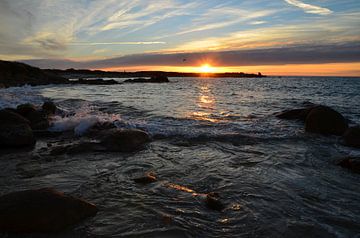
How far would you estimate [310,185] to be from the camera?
19.3 ft

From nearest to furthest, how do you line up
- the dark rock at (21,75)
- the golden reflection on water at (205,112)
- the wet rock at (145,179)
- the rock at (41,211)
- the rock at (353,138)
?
the rock at (41,211)
the wet rock at (145,179)
the rock at (353,138)
the golden reflection on water at (205,112)
the dark rock at (21,75)

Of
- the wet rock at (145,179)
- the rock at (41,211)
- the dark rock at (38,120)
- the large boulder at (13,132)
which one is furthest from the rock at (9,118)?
the rock at (41,211)

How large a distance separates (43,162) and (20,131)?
237 centimetres

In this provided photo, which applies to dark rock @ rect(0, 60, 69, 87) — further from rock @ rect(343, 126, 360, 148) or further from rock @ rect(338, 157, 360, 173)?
rock @ rect(338, 157, 360, 173)

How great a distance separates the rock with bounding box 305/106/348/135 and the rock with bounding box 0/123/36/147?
10.1 metres

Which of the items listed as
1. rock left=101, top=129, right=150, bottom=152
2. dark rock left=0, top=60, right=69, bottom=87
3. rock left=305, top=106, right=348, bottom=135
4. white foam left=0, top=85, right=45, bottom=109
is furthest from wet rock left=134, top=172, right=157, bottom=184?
dark rock left=0, top=60, right=69, bottom=87

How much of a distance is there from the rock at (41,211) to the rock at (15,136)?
5.02 metres

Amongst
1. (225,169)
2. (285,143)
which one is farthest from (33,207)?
(285,143)

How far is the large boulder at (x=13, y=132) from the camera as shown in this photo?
8.63m

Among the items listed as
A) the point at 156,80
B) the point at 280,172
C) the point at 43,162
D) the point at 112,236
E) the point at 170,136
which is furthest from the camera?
the point at 156,80

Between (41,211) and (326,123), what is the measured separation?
10.5 metres

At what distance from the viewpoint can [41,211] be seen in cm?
411

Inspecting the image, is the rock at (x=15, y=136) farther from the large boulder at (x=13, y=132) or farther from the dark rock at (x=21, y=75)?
the dark rock at (x=21, y=75)

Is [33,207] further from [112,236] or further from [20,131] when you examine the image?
[20,131]
